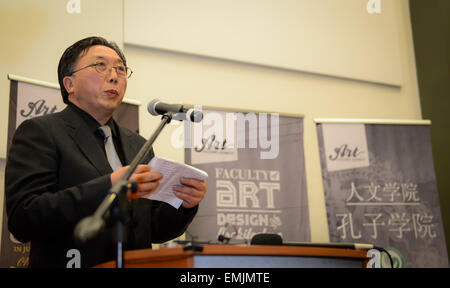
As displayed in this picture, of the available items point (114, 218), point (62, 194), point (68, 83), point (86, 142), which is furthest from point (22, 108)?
point (114, 218)

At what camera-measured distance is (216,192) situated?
4.19 m

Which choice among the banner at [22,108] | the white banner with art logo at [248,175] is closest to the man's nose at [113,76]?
the banner at [22,108]

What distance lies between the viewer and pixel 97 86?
2316 millimetres

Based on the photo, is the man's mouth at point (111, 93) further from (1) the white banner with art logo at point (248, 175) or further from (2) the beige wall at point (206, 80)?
(1) the white banner with art logo at point (248, 175)

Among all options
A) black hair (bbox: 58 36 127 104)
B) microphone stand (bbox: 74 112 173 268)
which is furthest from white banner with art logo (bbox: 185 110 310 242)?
microphone stand (bbox: 74 112 173 268)

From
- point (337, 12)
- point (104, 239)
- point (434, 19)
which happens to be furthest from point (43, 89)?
point (434, 19)

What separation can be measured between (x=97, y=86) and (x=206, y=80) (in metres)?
2.36

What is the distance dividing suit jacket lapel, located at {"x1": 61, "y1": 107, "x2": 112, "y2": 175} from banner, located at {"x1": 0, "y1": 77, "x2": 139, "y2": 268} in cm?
127

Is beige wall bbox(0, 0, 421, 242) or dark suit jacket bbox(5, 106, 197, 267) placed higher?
beige wall bbox(0, 0, 421, 242)

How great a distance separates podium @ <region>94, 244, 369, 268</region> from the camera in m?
1.46

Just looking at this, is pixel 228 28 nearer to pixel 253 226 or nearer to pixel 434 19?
pixel 253 226

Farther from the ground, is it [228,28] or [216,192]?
[228,28]

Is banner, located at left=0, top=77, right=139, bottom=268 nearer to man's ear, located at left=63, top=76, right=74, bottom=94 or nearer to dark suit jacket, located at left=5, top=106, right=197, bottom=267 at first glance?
man's ear, located at left=63, top=76, right=74, bottom=94

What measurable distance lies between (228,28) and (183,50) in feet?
1.84
